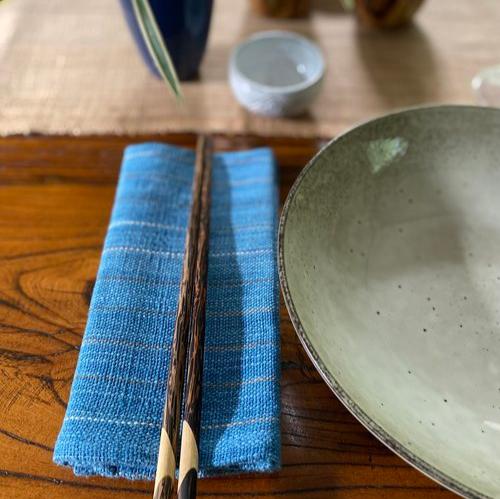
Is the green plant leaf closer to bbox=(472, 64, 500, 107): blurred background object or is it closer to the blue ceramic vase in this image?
the blue ceramic vase

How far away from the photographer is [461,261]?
59cm

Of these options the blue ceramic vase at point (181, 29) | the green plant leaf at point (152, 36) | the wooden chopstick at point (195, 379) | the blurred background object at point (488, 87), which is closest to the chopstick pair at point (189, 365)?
the wooden chopstick at point (195, 379)

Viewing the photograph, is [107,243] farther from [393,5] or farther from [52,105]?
[393,5]

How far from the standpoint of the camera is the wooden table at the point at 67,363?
442mm

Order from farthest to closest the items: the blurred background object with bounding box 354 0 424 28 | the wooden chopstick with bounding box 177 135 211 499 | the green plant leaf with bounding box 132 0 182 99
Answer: the blurred background object with bounding box 354 0 424 28, the green plant leaf with bounding box 132 0 182 99, the wooden chopstick with bounding box 177 135 211 499

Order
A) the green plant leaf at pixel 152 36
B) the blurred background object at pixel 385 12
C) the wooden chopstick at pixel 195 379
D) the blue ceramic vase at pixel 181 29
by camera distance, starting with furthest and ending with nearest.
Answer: the blurred background object at pixel 385 12
the blue ceramic vase at pixel 181 29
the green plant leaf at pixel 152 36
the wooden chopstick at pixel 195 379

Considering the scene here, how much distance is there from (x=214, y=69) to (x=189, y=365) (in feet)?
1.86

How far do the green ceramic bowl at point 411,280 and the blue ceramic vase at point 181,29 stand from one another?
12.9 inches

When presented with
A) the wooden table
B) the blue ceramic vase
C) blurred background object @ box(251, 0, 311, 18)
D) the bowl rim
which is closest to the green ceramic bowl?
the wooden table

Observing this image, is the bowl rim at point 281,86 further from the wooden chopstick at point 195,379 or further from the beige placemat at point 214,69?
the wooden chopstick at point 195,379

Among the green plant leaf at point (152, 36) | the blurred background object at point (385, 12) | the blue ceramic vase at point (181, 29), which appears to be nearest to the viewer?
the green plant leaf at point (152, 36)

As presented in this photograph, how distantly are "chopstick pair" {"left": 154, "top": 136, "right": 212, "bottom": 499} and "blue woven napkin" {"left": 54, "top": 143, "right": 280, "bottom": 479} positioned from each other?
0.07 feet

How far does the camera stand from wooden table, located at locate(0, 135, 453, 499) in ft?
1.45

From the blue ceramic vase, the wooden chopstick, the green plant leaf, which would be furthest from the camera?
the blue ceramic vase
